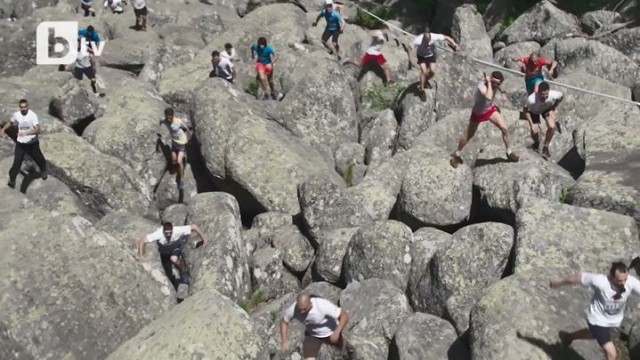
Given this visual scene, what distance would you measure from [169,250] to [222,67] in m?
9.39

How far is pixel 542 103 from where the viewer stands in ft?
59.5

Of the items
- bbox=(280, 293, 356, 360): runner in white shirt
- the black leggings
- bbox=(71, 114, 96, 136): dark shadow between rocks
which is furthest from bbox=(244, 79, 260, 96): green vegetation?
Answer: bbox=(280, 293, 356, 360): runner in white shirt

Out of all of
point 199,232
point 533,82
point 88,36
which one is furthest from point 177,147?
point 533,82

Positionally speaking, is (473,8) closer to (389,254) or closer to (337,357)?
(389,254)

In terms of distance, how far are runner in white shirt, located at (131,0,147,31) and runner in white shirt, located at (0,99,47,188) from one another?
15.5 meters

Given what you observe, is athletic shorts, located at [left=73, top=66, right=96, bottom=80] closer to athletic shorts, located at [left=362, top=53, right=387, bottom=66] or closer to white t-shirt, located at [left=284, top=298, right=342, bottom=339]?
athletic shorts, located at [left=362, top=53, right=387, bottom=66]

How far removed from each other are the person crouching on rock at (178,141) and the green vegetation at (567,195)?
11123mm

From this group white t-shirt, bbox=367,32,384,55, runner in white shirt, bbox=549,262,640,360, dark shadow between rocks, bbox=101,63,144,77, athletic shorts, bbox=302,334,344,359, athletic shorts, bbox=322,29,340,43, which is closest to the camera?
runner in white shirt, bbox=549,262,640,360

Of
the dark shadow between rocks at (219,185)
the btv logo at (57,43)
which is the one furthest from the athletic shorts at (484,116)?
the btv logo at (57,43)

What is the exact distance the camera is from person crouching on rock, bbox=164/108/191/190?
67.3 feet

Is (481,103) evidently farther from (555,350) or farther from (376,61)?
(376,61)

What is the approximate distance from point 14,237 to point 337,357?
7096 millimetres

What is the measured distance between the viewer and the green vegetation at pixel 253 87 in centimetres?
2528

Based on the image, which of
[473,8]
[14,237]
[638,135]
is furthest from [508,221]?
Answer: [473,8]
